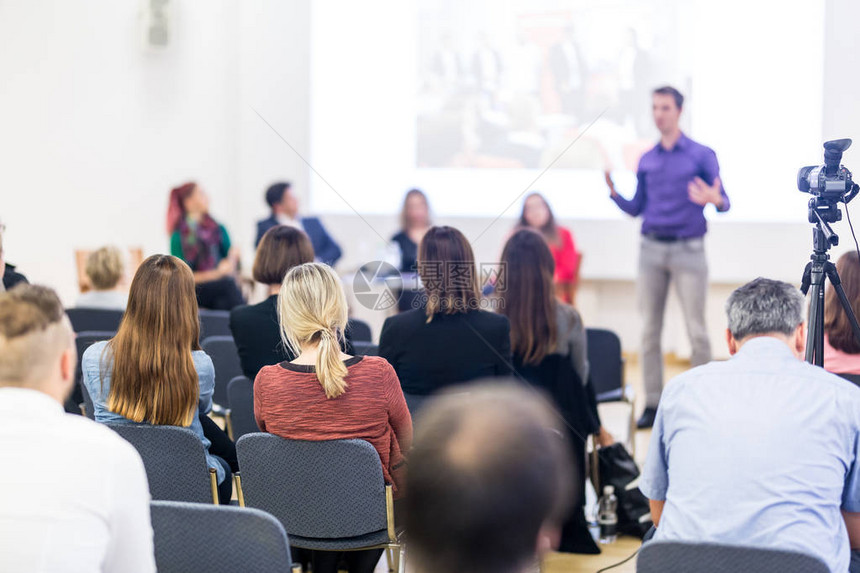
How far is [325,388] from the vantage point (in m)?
2.25

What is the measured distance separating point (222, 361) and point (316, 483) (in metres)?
1.41

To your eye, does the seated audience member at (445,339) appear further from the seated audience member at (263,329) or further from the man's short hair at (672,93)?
the man's short hair at (672,93)

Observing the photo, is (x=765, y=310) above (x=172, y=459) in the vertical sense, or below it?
above

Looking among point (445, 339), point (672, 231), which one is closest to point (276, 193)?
point (672, 231)

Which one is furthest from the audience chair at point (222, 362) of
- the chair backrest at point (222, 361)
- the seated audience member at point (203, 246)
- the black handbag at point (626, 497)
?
the seated audience member at point (203, 246)

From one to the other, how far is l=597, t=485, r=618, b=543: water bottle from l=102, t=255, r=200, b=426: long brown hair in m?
1.59

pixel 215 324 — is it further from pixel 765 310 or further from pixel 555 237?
pixel 765 310

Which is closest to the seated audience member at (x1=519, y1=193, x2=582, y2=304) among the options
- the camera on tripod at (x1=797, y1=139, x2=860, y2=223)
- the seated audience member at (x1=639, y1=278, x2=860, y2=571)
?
the camera on tripod at (x1=797, y1=139, x2=860, y2=223)

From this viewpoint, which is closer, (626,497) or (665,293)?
(626,497)

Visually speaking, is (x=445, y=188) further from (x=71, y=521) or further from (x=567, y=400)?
(x=71, y=521)

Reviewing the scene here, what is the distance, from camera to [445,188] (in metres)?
6.22

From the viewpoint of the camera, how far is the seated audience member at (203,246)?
5.20 meters

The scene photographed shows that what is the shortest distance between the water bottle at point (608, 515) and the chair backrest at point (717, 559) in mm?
1758

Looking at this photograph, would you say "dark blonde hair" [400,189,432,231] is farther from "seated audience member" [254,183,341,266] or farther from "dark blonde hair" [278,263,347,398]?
"dark blonde hair" [278,263,347,398]
